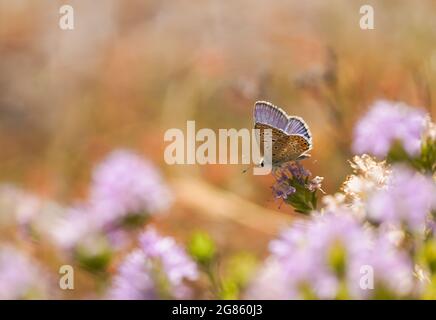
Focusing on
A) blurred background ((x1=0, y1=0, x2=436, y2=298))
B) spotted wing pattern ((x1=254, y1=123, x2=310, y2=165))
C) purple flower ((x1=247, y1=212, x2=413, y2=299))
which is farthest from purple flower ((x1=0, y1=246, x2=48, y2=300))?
blurred background ((x1=0, y1=0, x2=436, y2=298))

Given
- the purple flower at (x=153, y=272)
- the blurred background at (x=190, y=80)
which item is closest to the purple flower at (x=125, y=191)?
the purple flower at (x=153, y=272)

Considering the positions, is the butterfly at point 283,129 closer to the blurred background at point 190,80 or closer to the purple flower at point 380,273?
the purple flower at point 380,273

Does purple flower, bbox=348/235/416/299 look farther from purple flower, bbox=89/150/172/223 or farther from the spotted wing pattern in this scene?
the spotted wing pattern

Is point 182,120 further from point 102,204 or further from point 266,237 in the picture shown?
point 102,204

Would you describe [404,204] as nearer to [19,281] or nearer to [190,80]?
[19,281]

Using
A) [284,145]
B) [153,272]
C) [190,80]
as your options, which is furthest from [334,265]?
[190,80]
